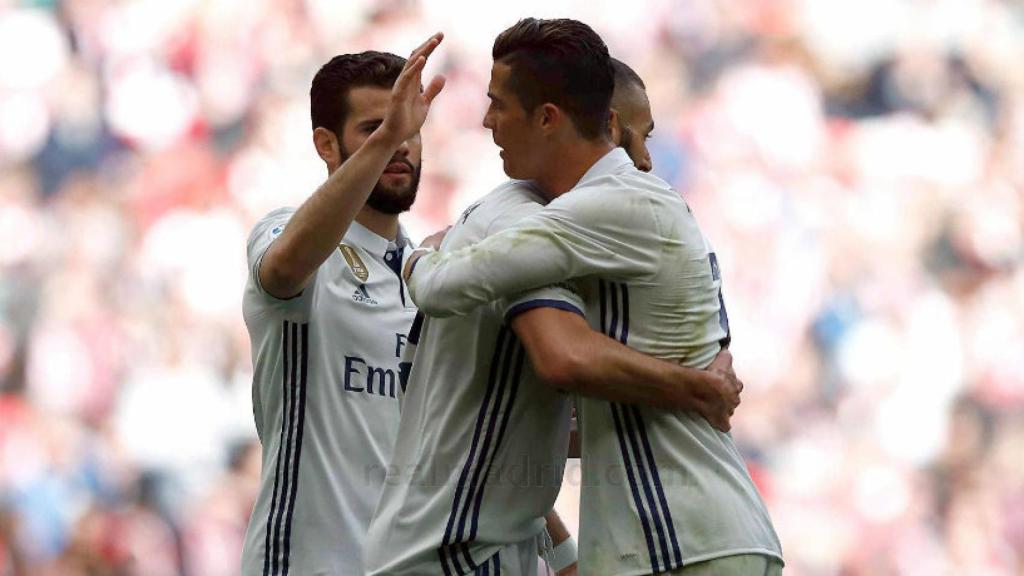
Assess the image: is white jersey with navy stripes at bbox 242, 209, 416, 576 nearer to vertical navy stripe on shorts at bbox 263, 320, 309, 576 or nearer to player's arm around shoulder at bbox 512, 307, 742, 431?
vertical navy stripe on shorts at bbox 263, 320, 309, 576

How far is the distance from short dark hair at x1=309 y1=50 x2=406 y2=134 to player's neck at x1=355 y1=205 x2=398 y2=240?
172 mm

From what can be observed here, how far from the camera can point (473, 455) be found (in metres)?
2.11

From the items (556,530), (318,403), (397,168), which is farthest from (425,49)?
(556,530)

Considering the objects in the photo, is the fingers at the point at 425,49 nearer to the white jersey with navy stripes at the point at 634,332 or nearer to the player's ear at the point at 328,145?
the white jersey with navy stripes at the point at 634,332

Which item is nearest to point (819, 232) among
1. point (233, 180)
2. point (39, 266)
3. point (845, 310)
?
point (845, 310)

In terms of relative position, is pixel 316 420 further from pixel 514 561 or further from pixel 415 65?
pixel 415 65

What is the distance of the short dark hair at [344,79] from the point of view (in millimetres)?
2787

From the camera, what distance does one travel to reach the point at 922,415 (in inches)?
231

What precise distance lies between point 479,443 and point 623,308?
0.96 feet

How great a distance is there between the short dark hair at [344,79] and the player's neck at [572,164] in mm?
693

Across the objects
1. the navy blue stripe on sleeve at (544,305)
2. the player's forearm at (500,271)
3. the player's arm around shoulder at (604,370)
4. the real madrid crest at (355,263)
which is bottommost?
the player's arm around shoulder at (604,370)

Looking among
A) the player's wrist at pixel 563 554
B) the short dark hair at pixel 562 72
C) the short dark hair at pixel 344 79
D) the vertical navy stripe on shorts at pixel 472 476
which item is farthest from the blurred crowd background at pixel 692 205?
the short dark hair at pixel 562 72

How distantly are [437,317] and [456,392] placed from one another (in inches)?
4.7

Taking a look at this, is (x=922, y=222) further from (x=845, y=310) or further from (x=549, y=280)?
(x=549, y=280)
